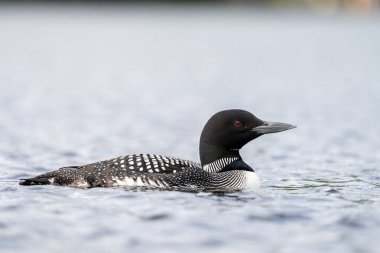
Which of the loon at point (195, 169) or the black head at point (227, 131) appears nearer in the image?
the loon at point (195, 169)

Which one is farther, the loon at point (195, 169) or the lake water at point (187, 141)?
the loon at point (195, 169)

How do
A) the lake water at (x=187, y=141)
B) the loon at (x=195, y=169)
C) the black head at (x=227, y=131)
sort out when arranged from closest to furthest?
A: the lake water at (x=187, y=141)
the loon at (x=195, y=169)
the black head at (x=227, y=131)

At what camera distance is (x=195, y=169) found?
816 centimetres

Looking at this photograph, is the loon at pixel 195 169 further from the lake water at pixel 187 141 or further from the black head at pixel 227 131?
the lake water at pixel 187 141

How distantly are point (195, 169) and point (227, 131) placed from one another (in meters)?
0.48

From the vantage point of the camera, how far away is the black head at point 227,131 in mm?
8375

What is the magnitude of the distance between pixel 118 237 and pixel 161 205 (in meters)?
1.02

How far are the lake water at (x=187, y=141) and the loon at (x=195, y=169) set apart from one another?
0.63 feet

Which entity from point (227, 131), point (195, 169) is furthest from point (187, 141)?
point (195, 169)

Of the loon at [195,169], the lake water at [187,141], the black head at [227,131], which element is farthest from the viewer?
the black head at [227,131]

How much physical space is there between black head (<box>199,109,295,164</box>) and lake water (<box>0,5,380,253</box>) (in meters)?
0.52

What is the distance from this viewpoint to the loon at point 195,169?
7934mm

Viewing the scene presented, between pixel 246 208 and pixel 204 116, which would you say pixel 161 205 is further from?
pixel 204 116

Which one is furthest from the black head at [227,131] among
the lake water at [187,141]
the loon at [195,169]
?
the lake water at [187,141]
